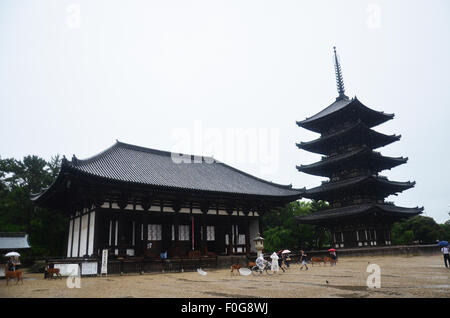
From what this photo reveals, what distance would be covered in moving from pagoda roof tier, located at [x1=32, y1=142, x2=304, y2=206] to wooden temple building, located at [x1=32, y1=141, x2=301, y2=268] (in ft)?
0.24

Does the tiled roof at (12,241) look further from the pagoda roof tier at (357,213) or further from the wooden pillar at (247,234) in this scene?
the pagoda roof tier at (357,213)

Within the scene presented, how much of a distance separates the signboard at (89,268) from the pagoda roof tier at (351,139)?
85.9 ft

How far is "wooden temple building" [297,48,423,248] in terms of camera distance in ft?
93.8

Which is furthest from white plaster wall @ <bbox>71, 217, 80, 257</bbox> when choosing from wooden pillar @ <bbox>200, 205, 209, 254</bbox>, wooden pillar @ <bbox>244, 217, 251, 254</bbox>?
wooden pillar @ <bbox>244, 217, 251, 254</bbox>

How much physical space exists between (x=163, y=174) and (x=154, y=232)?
442 centimetres

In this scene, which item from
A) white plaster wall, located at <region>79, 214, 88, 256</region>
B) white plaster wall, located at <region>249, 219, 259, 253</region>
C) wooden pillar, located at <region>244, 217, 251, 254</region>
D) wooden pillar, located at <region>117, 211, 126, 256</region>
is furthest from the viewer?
white plaster wall, located at <region>249, 219, 259, 253</region>

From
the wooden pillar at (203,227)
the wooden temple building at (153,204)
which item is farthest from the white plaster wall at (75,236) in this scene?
the wooden pillar at (203,227)

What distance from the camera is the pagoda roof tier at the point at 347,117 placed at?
32.0 metres

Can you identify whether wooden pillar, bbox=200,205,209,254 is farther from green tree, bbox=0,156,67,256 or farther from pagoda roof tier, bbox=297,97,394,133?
pagoda roof tier, bbox=297,97,394,133

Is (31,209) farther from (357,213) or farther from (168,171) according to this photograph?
(357,213)

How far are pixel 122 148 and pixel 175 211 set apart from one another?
26.4 feet

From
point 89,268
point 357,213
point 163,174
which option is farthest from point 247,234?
point 89,268
